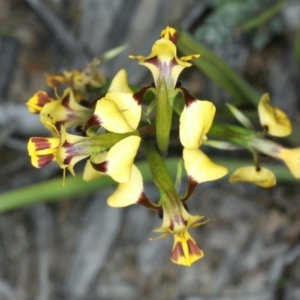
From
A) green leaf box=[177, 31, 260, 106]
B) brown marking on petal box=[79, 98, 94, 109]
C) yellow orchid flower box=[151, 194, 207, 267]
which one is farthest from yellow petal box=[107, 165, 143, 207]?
green leaf box=[177, 31, 260, 106]

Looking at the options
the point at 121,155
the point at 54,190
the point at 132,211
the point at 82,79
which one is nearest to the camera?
the point at 121,155

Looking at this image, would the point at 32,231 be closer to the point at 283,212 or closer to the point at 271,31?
the point at 283,212

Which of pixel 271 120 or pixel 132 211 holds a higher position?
pixel 271 120

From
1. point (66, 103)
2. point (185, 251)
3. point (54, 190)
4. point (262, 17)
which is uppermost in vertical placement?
point (262, 17)

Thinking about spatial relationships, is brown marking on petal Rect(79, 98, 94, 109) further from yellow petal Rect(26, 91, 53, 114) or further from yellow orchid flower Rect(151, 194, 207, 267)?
yellow orchid flower Rect(151, 194, 207, 267)

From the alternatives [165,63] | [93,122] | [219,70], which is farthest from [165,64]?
[219,70]

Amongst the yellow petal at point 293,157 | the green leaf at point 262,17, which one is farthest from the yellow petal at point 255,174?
the green leaf at point 262,17

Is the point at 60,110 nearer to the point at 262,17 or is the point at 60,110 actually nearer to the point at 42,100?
the point at 42,100
